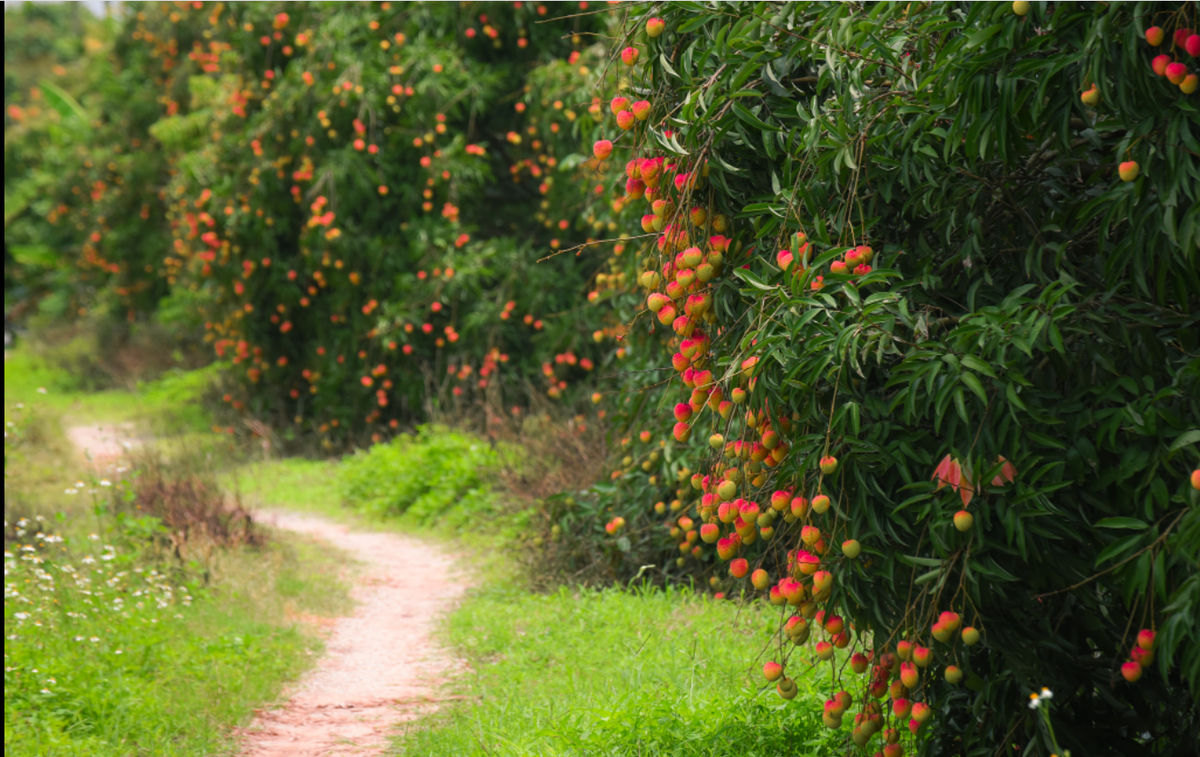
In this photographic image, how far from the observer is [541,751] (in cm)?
344

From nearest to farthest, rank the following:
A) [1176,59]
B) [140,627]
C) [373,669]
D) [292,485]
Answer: [1176,59] < [140,627] < [373,669] < [292,485]

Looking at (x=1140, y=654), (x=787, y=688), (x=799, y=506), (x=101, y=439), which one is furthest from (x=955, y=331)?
(x=101, y=439)

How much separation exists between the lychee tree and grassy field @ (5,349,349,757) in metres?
2.59

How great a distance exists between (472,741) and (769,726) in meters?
1.13

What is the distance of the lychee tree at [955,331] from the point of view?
222 centimetres

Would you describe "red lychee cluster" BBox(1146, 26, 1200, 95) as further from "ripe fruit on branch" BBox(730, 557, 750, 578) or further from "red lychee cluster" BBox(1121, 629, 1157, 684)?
"ripe fruit on branch" BBox(730, 557, 750, 578)

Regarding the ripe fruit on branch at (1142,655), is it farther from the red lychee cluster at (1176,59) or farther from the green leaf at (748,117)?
the green leaf at (748,117)

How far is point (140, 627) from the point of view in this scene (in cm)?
478

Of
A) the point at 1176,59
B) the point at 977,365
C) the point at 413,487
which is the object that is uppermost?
the point at 1176,59

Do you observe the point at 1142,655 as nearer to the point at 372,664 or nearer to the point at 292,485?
the point at 372,664

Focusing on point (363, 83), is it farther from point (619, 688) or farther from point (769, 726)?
point (769, 726)

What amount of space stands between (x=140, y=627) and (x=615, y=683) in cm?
234

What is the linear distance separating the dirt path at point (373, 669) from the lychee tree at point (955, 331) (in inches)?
86.2

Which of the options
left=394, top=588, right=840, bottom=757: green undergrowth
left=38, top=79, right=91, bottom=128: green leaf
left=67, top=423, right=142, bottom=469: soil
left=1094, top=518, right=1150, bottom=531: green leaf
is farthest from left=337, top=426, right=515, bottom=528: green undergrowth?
left=38, top=79, right=91, bottom=128: green leaf
